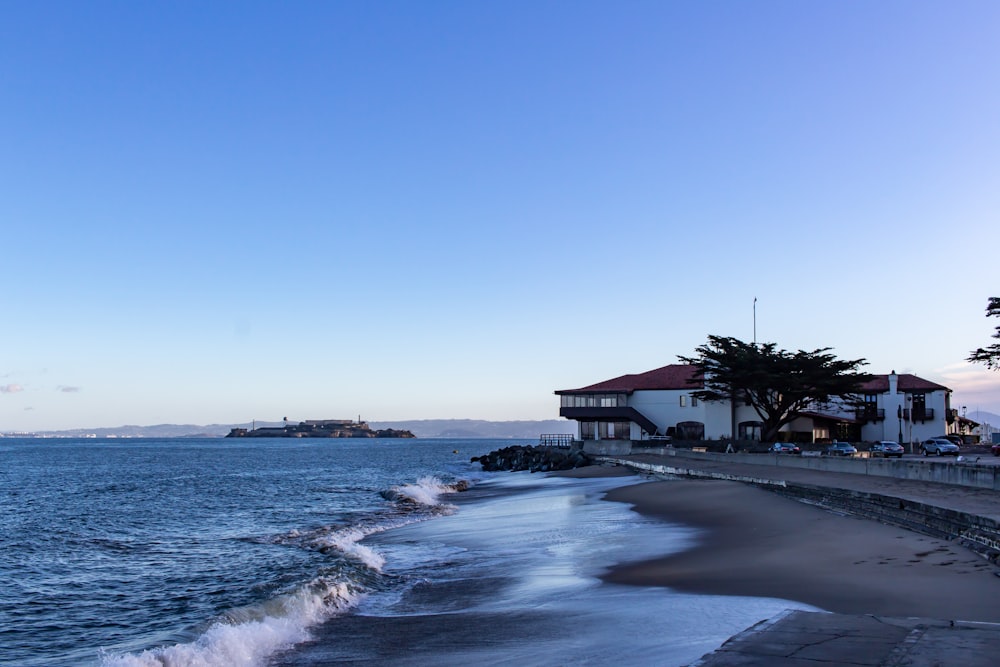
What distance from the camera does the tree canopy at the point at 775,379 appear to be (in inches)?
2554

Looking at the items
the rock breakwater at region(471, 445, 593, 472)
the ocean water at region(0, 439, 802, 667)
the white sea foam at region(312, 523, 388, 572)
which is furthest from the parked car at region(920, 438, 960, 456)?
the white sea foam at region(312, 523, 388, 572)

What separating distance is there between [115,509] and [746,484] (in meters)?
28.6

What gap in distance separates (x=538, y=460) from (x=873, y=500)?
171ft

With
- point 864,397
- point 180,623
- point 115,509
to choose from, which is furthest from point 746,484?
point 864,397

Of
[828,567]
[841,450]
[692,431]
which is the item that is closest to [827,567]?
[828,567]

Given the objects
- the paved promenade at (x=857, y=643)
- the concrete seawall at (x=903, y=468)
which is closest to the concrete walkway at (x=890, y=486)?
the concrete seawall at (x=903, y=468)

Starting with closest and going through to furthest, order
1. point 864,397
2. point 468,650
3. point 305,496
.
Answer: point 468,650, point 305,496, point 864,397

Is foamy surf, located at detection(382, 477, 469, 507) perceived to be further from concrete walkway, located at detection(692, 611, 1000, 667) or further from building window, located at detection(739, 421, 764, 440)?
building window, located at detection(739, 421, 764, 440)

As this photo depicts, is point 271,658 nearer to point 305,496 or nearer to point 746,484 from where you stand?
point 746,484

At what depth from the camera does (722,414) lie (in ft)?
234

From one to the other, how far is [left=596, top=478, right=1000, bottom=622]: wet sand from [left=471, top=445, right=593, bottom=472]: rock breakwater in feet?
128

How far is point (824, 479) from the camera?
88.8 feet

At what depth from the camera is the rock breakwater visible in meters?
61.8

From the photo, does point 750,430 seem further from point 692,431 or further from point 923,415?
point 923,415
